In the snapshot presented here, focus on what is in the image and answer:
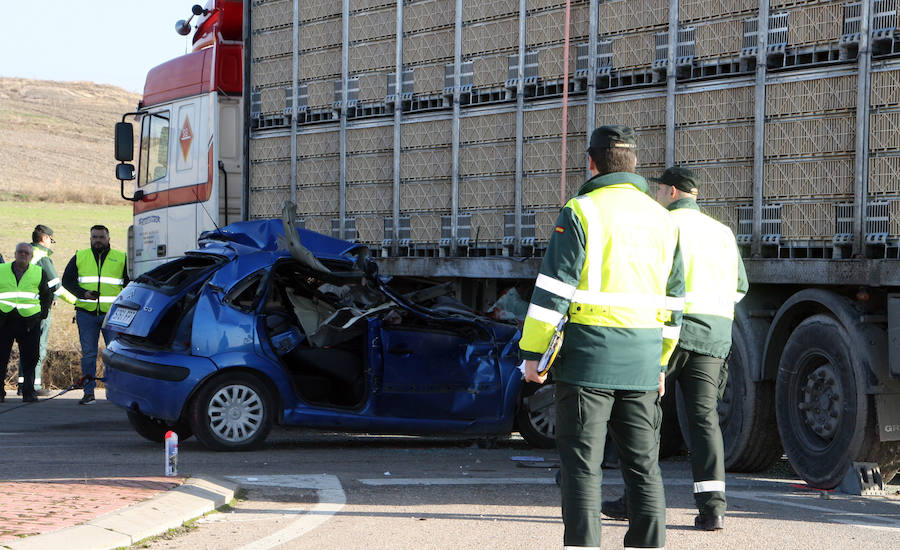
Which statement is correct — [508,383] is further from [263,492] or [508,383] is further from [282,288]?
[263,492]

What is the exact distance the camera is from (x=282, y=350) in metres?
10.9

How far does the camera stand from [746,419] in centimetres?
952

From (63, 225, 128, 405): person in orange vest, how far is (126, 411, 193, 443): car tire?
155 inches

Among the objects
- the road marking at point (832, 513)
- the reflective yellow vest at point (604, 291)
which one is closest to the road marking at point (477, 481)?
the road marking at point (832, 513)

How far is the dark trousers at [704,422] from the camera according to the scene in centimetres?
724

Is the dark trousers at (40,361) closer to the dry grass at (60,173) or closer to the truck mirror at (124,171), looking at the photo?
the dry grass at (60,173)

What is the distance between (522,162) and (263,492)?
4040 millimetres

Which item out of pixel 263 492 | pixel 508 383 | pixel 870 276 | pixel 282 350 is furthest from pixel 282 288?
pixel 870 276

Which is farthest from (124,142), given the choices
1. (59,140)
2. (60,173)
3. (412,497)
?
(59,140)

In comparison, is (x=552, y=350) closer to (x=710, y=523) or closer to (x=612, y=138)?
(x=612, y=138)

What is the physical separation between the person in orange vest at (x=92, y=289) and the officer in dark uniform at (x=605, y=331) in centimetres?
1035

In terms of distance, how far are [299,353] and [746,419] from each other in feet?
11.9

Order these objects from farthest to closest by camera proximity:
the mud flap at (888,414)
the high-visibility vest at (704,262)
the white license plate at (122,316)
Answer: the white license plate at (122,316) < the mud flap at (888,414) < the high-visibility vest at (704,262)

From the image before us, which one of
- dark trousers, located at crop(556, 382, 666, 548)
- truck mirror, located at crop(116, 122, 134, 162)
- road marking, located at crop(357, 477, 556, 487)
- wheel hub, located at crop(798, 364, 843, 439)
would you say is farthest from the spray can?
truck mirror, located at crop(116, 122, 134, 162)
